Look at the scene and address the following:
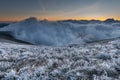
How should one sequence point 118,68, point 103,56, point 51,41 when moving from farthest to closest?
point 51,41
point 103,56
point 118,68

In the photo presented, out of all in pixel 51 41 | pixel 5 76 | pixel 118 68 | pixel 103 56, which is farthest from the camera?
pixel 51 41

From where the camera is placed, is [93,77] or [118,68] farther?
[118,68]

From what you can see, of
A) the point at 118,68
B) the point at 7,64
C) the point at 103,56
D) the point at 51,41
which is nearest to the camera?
the point at 118,68

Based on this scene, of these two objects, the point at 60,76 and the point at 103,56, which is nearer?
the point at 60,76

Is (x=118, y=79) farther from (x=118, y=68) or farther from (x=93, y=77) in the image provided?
(x=118, y=68)

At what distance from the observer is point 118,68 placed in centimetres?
1488

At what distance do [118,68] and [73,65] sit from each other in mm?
3067

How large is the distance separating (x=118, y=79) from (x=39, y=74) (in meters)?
4.51

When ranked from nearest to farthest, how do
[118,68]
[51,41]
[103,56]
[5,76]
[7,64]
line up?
1. [5,76]
2. [118,68]
3. [7,64]
4. [103,56]
5. [51,41]

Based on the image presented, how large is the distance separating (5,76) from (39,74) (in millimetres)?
1927

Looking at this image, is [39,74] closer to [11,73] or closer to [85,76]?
[11,73]

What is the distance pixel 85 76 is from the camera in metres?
12.8

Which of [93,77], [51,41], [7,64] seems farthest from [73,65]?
[51,41]

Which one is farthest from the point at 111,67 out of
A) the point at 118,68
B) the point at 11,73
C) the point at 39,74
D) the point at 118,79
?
the point at 11,73
